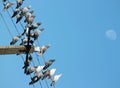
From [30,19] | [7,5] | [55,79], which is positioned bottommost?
[55,79]

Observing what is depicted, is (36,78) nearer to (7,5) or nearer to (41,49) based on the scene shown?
(41,49)

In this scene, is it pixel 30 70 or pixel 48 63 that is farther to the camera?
pixel 30 70

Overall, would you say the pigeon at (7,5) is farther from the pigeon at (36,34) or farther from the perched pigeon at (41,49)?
the perched pigeon at (41,49)

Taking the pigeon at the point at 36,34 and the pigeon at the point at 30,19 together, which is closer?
the pigeon at the point at 36,34

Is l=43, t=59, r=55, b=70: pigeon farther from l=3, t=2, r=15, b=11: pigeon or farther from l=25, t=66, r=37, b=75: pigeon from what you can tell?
l=3, t=2, r=15, b=11: pigeon

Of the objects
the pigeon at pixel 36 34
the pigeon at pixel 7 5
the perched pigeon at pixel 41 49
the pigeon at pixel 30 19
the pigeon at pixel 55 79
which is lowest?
the pigeon at pixel 55 79

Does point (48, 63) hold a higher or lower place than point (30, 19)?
lower

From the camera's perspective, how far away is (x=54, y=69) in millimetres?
13047

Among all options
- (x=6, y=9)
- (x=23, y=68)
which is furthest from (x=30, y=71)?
(x=6, y=9)

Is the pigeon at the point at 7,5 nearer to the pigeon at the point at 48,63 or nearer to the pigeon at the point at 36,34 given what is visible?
the pigeon at the point at 36,34

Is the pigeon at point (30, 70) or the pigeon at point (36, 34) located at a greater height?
the pigeon at point (36, 34)

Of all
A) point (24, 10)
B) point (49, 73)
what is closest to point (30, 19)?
point (24, 10)

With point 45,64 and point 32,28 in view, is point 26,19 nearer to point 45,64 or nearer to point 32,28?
point 32,28

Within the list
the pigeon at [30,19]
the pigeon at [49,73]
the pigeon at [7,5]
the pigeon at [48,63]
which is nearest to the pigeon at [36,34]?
the pigeon at [30,19]
